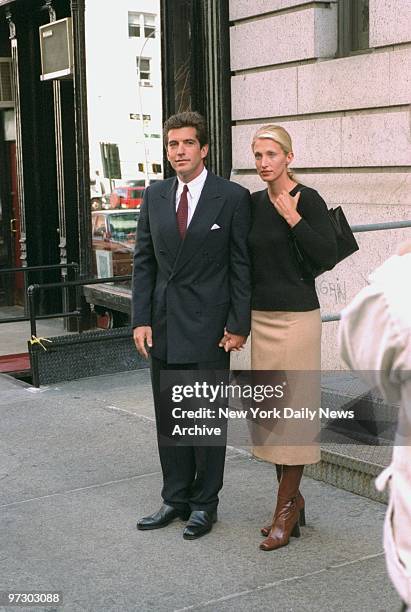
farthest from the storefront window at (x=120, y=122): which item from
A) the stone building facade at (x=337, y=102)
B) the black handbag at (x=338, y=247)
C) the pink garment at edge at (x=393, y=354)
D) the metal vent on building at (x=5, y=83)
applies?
the pink garment at edge at (x=393, y=354)

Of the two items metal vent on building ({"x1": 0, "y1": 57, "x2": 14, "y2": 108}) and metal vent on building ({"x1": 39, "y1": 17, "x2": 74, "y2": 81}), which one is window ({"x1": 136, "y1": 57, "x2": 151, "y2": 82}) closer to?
metal vent on building ({"x1": 39, "y1": 17, "x2": 74, "y2": 81})

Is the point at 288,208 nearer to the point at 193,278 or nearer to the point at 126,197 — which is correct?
the point at 193,278

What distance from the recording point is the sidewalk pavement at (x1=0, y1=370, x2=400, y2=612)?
4230 mm

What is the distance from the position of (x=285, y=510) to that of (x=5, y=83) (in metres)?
11.3

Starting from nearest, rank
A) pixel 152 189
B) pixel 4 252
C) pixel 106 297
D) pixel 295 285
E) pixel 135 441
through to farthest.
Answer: pixel 295 285, pixel 152 189, pixel 135 441, pixel 106 297, pixel 4 252

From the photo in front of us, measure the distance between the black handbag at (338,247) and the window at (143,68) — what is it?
654 centimetres

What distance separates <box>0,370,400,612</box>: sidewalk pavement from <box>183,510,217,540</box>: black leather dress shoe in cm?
4

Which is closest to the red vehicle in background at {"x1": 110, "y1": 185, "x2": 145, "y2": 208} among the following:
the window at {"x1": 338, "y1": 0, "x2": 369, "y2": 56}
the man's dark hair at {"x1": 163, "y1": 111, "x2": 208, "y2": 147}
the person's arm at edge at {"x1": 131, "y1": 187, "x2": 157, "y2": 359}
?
the window at {"x1": 338, "y1": 0, "x2": 369, "y2": 56}

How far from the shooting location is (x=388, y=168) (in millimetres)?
7273

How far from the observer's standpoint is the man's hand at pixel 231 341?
4863 millimetres

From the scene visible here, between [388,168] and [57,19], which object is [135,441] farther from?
[57,19]

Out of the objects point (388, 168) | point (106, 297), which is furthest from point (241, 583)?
point (106, 297)

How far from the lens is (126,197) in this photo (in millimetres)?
11500

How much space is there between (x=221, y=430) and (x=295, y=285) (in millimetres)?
914
